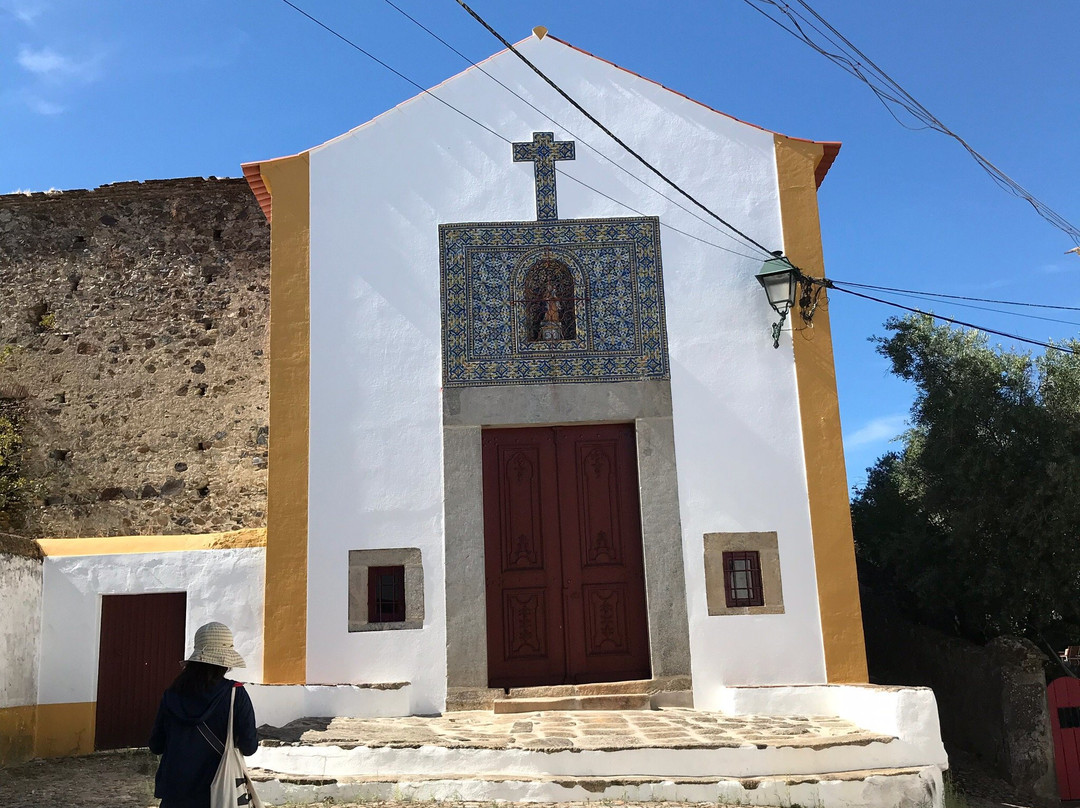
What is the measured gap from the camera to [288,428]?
7.77 meters

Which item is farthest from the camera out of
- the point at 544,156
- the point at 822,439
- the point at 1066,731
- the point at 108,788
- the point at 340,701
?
the point at 1066,731

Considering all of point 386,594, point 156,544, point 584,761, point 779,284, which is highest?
point 779,284

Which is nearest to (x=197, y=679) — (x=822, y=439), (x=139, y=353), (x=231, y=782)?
(x=231, y=782)

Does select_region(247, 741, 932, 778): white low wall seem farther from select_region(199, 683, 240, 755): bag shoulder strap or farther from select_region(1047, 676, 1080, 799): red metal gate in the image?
select_region(1047, 676, 1080, 799): red metal gate

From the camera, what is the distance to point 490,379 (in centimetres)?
792

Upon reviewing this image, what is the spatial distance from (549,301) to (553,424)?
1.04 metres

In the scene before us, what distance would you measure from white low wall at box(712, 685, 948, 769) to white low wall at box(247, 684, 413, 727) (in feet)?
7.65

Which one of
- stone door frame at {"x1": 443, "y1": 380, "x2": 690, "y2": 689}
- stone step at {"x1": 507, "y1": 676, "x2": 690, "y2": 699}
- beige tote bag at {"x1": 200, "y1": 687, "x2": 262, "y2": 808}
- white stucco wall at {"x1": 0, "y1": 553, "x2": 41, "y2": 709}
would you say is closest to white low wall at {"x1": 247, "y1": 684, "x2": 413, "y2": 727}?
stone door frame at {"x1": 443, "y1": 380, "x2": 690, "y2": 689}

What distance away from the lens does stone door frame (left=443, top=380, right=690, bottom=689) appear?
743 centimetres

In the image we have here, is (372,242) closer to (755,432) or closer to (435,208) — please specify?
(435,208)

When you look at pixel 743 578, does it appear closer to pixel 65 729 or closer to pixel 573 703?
pixel 573 703

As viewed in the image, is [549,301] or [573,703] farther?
[549,301]

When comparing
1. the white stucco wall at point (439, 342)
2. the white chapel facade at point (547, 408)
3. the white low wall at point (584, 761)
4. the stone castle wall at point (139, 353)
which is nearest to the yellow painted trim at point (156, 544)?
the white chapel facade at point (547, 408)

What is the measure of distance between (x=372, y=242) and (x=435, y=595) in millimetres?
2980
